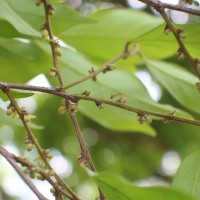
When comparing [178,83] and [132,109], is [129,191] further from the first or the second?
[178,83]

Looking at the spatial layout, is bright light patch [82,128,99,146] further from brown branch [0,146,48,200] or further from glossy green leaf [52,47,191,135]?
brown branch [0,146,48,200]

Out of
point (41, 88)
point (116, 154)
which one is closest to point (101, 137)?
point (116, 154)

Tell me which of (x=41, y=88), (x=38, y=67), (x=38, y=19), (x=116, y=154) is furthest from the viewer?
(x=116, y=154)

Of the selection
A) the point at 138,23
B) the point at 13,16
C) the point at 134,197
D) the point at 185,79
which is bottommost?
the point at 134,197

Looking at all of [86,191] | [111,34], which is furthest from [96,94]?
[86,191]

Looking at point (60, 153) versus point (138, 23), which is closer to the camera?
point (138, 23)

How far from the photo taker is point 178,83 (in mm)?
893

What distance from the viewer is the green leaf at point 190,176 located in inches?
23.7

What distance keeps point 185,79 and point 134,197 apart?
1.45 ft

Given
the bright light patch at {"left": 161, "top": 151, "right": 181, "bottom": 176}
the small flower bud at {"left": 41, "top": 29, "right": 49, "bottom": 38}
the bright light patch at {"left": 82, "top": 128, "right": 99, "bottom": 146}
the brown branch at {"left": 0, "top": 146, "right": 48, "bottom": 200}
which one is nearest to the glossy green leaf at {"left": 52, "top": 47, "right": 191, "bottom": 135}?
the small flower bud at {"left": 41, "top": 29, "right": 49, "bottom": 38}

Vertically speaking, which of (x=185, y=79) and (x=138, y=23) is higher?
(x=138, y=23)

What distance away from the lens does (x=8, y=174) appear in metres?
2.15

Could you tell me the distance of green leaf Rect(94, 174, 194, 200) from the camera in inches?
17.3

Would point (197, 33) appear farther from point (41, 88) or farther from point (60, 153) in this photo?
point (60, 153)
